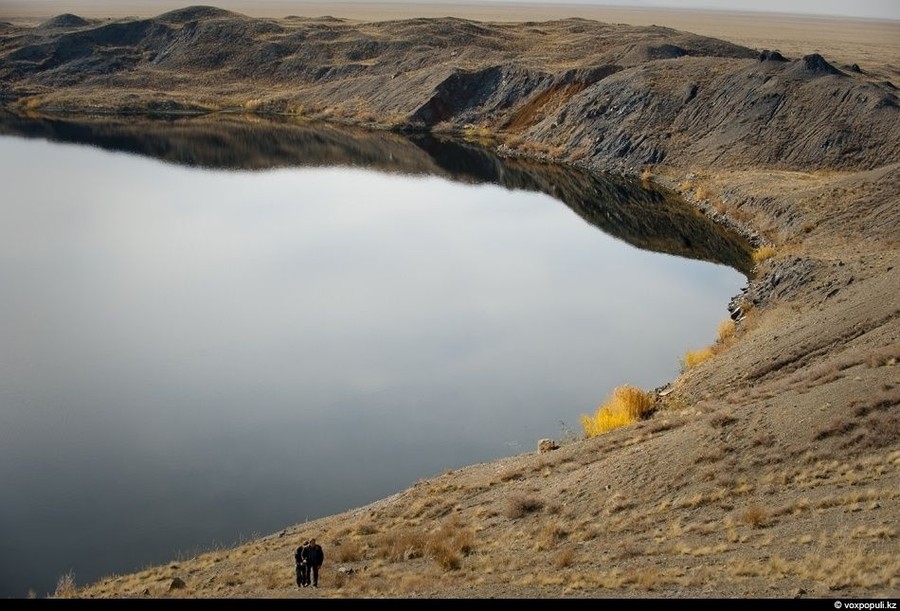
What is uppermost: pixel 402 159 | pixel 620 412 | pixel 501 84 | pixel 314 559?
pixel 501 84

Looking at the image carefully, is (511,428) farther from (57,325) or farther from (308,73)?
(308,73)

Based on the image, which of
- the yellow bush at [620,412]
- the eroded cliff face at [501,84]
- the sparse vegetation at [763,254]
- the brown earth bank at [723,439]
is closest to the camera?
the brown earth bank at [723,439]

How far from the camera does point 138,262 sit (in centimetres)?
4247

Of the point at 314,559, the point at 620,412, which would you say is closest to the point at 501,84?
the point at 620,412

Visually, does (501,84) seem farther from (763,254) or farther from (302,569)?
(302,569)

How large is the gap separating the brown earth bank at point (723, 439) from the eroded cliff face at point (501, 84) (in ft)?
1.02

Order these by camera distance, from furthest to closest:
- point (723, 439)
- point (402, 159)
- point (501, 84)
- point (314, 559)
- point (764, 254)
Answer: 1. point (501, 84)
2. point (402, 159)
3. point (764, 254)
4. point (723, 439)
5. point (314, 559)

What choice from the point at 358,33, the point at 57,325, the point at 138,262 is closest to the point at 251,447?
the point at 57,325

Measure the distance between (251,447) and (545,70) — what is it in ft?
233

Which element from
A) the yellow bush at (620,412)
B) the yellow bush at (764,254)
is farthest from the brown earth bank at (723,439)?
the yellow bush at (620,412)

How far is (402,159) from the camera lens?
72.7 metres

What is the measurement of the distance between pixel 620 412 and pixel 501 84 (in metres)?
68.3

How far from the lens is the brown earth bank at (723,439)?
14578 mm

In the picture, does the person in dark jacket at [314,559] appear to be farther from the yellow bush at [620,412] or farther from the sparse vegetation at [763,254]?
the sparse vegetation at [763,254]
